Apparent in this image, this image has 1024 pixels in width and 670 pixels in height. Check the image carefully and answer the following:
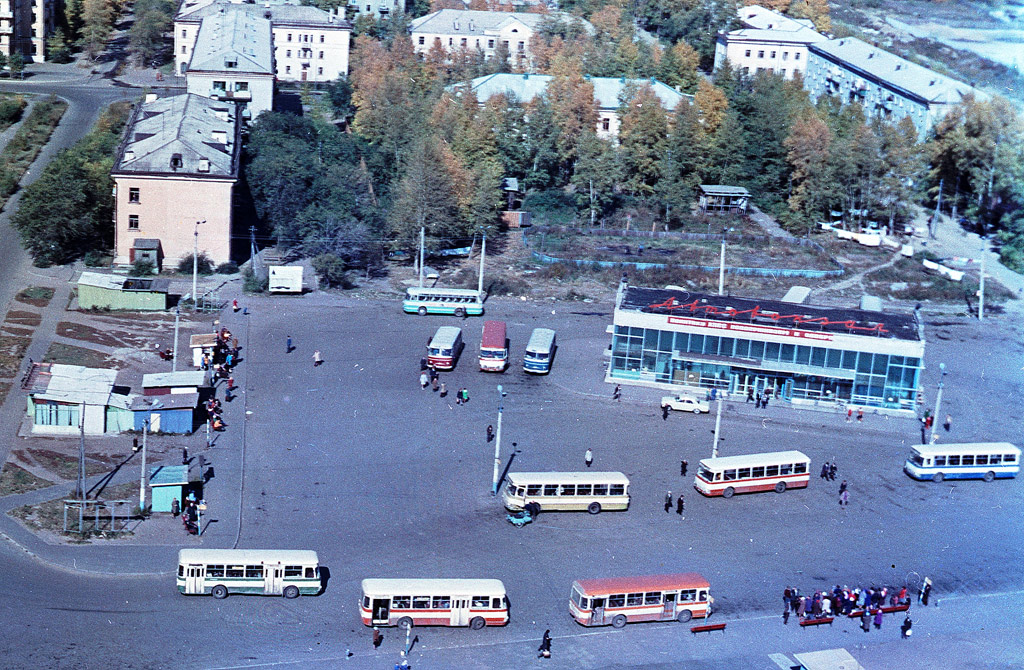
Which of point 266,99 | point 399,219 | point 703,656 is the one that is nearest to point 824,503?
point 703,656

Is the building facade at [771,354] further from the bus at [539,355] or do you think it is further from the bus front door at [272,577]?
the bus front door at [272,577]

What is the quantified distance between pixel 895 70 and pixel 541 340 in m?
45.1

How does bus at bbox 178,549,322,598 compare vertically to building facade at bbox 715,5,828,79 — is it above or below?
below

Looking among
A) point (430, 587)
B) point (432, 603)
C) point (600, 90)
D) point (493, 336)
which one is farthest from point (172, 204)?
point (600, 90)

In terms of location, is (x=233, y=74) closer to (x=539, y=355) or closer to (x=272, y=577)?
(x=539, y=355)

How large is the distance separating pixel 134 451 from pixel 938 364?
30858 mm

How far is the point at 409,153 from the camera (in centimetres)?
6806

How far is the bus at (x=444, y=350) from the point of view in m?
47.2

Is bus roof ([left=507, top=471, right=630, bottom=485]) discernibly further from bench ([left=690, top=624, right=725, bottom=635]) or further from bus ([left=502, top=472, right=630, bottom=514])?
bench ([left=690, top=624, right=725, bottom=635])

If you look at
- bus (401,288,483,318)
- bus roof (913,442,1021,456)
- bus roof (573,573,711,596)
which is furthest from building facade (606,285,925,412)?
bus roof (573,573,711,596)

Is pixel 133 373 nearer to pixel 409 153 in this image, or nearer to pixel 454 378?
pixel 454 378

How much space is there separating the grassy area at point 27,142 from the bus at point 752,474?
131ft

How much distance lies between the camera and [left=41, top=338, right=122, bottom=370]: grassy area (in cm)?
4588

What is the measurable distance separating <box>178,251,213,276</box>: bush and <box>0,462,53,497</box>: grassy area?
66.5ft
